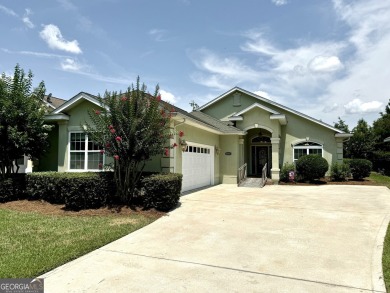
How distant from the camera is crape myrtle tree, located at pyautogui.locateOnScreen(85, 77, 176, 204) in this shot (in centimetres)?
949

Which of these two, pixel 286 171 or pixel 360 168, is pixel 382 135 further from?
pixel 286 171

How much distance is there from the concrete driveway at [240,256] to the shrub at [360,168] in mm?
11398

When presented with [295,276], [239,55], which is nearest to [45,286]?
[295,276]

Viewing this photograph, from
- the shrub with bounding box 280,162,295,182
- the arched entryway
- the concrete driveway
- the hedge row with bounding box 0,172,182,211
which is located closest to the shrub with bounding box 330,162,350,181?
the shrub with bounding box 280,162,295,182

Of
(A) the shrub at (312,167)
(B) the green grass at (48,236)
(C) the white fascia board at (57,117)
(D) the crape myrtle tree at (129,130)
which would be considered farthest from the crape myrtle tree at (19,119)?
(A) the shrub at (312,167)

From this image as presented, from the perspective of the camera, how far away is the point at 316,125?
2020 centimetres

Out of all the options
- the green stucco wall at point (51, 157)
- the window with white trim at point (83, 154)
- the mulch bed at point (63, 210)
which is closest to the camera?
the mulch bed at point (63, 210)

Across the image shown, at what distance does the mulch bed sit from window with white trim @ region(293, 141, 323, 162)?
14.4 m

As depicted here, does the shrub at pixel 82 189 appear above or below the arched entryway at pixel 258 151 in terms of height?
below

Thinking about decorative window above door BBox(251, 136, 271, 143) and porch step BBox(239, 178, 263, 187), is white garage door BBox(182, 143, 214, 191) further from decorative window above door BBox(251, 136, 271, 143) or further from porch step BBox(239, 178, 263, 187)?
decorative window above door BBox(251, 136, 271, 143)

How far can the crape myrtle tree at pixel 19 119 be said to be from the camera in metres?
10.9

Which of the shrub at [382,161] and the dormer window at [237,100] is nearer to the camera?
the dormer window at [237,100]

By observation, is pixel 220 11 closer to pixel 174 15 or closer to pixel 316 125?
pixel 174 15

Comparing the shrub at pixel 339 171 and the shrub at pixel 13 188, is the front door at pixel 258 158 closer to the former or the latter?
the shrub at pixel 339 171
